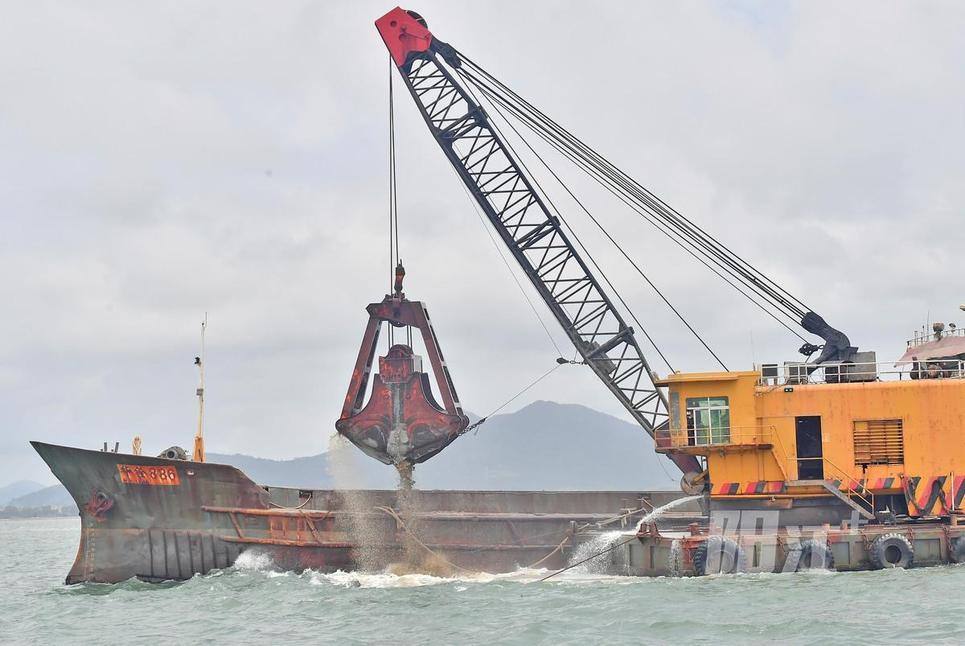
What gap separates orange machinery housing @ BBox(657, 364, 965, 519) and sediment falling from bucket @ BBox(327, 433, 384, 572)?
28.8ft

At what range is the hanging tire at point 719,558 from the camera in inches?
1098

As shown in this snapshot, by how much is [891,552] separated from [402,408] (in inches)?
547

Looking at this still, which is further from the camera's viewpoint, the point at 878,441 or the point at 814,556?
→ the point at 878,441

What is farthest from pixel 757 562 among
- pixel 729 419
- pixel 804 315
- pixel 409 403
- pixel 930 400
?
pixel 409 403

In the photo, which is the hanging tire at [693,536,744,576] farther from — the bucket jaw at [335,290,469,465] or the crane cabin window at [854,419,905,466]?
the bucket jaw at [335,290,469,465]

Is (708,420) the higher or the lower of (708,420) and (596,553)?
the higher

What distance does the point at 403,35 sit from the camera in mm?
35406

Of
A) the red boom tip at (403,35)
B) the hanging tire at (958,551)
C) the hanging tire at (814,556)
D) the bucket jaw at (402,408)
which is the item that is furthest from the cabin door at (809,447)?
the red boom tip at (403,35)

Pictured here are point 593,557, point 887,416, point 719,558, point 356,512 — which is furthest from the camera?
point 356,512

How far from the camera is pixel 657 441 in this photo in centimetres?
3166

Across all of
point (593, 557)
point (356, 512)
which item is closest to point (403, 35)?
point (356, 512)

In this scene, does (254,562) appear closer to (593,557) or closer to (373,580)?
(373,580)

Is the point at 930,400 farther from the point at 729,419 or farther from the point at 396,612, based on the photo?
the point at 396,612

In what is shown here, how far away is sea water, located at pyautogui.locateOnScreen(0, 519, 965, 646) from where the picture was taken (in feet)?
70.3
